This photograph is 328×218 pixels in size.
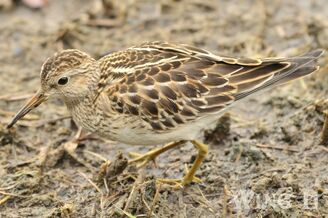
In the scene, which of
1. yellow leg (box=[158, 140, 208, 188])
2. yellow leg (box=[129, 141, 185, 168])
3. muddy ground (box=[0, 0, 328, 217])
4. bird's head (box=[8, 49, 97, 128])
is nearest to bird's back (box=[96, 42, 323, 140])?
bird's head (box=[8, 49, 97, 128])

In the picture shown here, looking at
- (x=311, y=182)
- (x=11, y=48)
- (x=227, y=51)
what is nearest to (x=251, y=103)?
(x=227, y=51)

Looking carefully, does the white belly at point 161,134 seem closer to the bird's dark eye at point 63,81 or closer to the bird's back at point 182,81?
the bird's back at point 182,81

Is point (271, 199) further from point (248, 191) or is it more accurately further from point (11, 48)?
point (11, 48)

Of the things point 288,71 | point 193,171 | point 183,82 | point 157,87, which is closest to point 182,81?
point 183,82

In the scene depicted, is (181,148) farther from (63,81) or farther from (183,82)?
(63,81)

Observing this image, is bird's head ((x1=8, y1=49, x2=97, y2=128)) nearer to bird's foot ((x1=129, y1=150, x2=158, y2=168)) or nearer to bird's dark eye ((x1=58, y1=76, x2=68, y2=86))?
bird's dark eye ((x1=58, y1=76, x2=68, y2=86))
